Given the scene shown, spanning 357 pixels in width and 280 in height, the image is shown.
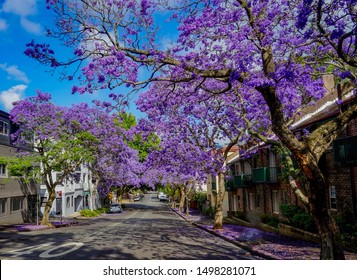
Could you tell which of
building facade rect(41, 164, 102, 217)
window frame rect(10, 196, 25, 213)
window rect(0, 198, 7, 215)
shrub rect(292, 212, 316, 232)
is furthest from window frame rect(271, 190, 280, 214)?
window frame rect(10, 196, 25, 213)

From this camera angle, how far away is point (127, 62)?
10.6m

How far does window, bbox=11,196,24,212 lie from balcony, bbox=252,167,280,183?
20366 mm

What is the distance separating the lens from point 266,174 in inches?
1040

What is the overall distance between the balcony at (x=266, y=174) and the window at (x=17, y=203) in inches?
802

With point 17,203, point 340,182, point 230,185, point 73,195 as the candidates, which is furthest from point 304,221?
point 73,195

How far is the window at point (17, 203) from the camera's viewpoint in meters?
30.7

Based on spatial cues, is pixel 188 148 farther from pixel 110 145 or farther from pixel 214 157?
pixel 110 145

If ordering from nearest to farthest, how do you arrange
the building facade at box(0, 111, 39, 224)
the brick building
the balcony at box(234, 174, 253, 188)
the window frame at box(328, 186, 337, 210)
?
the brick building < the window frame at box(328, 186, 337, 210) < the building facade at box(0, 111, 39, 224) < the balcony at box(234, 174, 253, 188)

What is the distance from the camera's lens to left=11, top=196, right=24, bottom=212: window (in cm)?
3069

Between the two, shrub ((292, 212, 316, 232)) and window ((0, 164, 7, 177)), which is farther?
window ((0, 164, 7, 177))

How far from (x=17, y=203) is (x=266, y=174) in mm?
21488

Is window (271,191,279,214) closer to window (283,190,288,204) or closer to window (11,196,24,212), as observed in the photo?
window (283,190,288,204)

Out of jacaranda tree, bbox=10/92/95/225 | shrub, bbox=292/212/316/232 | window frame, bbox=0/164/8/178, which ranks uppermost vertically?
jacaranda tree, bbox=10/92/95/225

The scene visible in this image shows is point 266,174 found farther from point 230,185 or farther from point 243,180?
point 230,185
